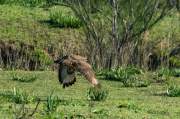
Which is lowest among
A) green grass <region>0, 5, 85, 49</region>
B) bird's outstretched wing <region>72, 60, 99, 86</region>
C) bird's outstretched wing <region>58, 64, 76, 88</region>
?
bird's outstretched wing <region>58, 64, 76, 88</region>

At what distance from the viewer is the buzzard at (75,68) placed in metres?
4.15

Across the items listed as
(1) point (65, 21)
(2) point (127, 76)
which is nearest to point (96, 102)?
(2) point (127, 76)

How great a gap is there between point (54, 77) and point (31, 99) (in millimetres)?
3371

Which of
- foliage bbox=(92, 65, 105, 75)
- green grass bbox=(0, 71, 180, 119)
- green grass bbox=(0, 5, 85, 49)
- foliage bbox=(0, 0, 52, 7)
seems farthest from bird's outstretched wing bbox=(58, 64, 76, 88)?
foliage bbox=(0, 0, 52, 7)

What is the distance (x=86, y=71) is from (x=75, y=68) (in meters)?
0.19

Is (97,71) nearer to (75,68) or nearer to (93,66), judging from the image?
(93,66)

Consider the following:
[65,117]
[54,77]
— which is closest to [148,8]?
[54,77]

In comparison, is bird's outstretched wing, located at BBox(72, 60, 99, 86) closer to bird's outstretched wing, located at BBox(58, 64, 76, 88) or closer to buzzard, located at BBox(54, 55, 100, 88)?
buzzard, located at BBox(54, 55, 100, 88)

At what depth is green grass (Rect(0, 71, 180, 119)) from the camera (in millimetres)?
4152

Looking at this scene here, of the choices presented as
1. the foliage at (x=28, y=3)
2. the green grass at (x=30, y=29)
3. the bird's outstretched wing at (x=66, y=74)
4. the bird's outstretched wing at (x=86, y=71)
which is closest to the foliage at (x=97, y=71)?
the green grass at (x=30, y=29)

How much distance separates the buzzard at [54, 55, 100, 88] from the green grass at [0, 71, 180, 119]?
1.23ft

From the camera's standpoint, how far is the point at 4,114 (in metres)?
3.89

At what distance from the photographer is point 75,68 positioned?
13.9ft

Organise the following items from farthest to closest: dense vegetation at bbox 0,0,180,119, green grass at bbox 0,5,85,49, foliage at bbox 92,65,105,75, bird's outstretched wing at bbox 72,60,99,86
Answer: green grass at bbox 0,5,85,49 < foliage at bbox 92,65,105,75 < dense vegetation at bbox 0,0,180,119 < bird's outstretched wing at bbox 72,60,99,86
